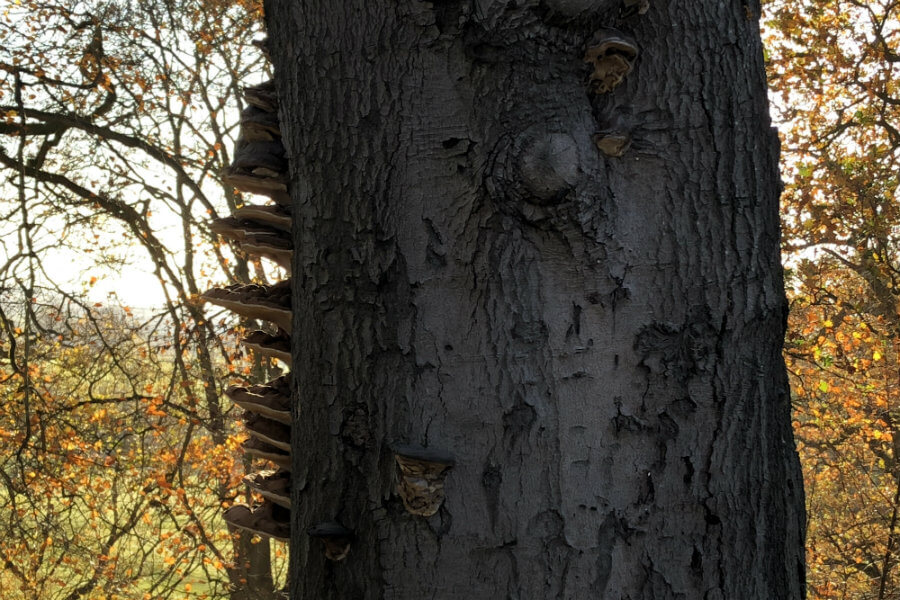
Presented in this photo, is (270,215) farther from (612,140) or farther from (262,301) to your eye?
(612,140)

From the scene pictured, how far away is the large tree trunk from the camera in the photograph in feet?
2.96

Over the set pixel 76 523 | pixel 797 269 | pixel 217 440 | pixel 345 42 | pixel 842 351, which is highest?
pixel 345 42

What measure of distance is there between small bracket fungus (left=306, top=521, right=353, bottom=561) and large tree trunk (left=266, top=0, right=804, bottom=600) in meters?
0.02

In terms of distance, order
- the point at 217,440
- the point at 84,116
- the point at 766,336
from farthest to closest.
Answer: the point at 217,440, the point at 84,116, the point at 766,336

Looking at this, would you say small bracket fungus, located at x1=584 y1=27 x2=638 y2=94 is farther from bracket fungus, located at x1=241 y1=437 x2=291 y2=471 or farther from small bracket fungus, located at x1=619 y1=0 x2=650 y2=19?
bracket fungus, located at x1=241 y1=437 x2=291 y2=471

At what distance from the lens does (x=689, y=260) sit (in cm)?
95

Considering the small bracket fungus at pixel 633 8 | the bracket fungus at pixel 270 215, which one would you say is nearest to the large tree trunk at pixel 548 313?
the small bracket fungus at pixel 633 8

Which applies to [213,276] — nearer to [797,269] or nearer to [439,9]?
[797,269]

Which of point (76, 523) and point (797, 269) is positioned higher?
point (797, 269)

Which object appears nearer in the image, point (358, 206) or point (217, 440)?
point (358, 206)

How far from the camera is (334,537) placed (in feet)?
3.15

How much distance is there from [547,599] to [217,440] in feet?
29.2

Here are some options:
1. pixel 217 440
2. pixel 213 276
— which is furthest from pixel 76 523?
pixel 213 276

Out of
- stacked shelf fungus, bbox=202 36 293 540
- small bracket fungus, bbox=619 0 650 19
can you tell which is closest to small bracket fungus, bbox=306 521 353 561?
stacked shelf fungus, bbox=202 36 293 540
